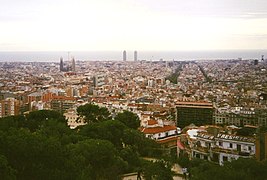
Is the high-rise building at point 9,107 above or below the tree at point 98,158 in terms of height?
below

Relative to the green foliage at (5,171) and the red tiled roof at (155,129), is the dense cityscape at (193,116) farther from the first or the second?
the green foliage at (5,171)

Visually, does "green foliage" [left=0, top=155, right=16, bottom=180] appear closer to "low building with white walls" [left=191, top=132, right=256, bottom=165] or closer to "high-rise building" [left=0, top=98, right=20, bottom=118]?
"low building with white walls" [left=191, top=132, right=256, bottom=165]

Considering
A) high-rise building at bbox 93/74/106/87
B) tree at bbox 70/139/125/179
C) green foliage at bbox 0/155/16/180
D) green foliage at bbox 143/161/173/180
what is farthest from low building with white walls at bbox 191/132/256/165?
high-rise building at bbox 93/74/106/87

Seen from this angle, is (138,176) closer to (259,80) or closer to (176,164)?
(176,164)

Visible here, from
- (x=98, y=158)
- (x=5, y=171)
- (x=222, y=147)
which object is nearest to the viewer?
(x=5, y=171)

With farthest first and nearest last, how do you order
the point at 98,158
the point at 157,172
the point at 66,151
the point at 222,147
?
the point at 222,147, the point at 98,158, the point at 157,172, the point at 66,151

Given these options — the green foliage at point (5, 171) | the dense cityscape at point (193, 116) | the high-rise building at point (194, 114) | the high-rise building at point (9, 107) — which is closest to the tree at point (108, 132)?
the dense cityscape at point (193, 116)

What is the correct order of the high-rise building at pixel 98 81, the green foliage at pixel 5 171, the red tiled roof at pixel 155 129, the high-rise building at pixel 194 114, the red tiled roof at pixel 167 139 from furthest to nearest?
the high-rise building at pixel 98 81 → the high-rise building at pixel 194 114 → the red tiled roof at pixel 155 129 → the red tiled roof at pixel 167 139 → the green foliage at pixel 5 171

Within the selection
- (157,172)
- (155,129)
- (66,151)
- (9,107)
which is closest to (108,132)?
(157,172)

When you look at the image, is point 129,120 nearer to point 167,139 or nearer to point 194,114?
point 167,139

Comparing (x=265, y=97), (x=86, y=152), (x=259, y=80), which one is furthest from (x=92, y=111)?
(x=259, y=80)

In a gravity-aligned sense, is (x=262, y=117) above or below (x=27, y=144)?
below
